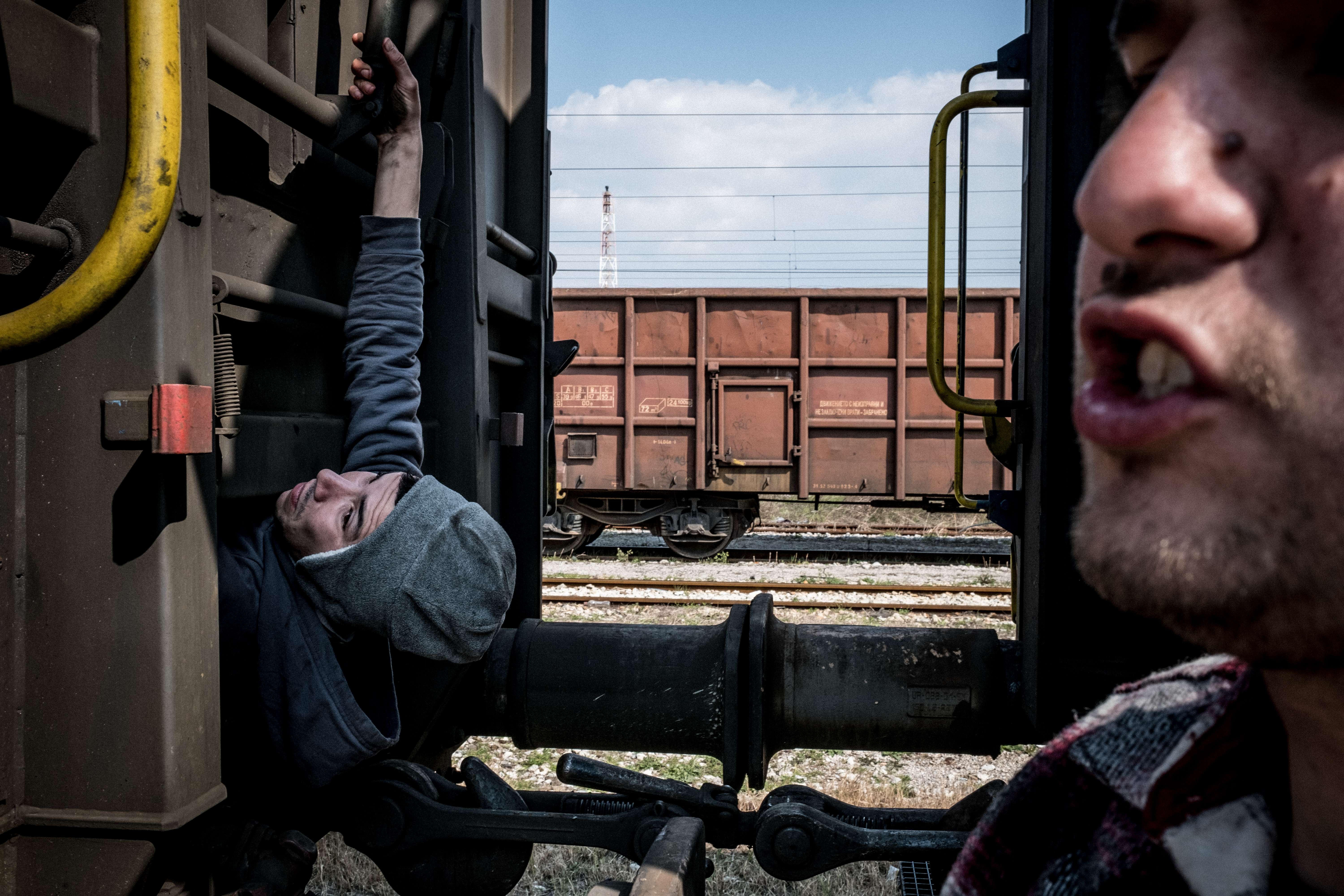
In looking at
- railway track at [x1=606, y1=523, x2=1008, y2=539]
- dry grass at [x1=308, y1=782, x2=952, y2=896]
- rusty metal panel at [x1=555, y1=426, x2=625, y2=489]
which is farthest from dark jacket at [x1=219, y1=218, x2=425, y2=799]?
railway track at [x1=606, y1=523, x2=1008, y2=539]

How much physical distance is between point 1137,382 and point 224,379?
178 centimetres

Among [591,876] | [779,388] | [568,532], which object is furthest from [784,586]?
[591,876]

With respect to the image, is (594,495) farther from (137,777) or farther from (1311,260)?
(1311,260)

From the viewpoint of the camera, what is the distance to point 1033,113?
8.07ft

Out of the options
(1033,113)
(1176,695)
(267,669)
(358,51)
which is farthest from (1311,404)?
(358,51)

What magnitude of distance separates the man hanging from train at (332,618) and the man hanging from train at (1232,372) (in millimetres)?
1540

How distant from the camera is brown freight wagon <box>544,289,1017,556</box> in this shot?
10727 millimetres

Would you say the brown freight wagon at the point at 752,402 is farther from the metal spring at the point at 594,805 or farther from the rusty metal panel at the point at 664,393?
the metal spring at the point at 594,805

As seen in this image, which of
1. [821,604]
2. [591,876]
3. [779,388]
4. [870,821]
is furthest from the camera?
[779,388]

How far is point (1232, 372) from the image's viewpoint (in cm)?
59

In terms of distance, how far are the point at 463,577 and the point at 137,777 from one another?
0.72 meters

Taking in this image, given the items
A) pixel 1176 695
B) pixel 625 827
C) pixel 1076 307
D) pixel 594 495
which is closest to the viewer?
pixel 1076 307

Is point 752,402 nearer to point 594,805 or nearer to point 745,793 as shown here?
point 745,793

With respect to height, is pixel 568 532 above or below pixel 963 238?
below
